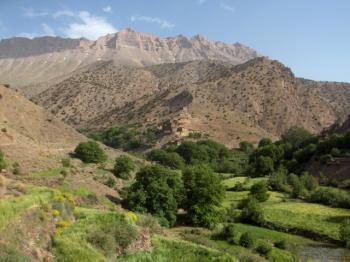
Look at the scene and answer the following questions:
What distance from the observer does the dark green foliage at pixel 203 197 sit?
52.1m

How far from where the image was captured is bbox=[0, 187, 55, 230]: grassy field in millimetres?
19895

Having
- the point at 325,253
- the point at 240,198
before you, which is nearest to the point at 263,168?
the point at 240,198

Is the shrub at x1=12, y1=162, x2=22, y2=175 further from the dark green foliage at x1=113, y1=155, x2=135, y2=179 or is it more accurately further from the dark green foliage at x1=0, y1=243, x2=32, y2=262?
the dark green foliage at x1=0, y1=243, x2=32, y2=262

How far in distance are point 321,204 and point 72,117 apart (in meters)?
119

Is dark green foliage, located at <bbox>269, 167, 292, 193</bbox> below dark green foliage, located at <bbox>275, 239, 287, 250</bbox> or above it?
above

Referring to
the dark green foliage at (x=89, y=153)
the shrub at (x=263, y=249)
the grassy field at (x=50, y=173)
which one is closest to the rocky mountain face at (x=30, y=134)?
the grassy field at (x=50, y=173)

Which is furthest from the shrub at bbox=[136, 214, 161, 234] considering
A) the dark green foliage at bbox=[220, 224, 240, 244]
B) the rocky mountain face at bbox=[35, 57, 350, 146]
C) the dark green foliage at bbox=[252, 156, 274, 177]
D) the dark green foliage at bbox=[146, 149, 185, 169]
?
the rocky mountain face at bbox=[35, 57, 350, 146]

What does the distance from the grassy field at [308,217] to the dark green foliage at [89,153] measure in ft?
75.6

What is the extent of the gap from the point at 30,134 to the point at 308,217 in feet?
129

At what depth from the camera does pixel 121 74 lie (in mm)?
197625

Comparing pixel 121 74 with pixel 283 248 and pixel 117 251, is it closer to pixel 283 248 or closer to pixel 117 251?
pixel 283 248

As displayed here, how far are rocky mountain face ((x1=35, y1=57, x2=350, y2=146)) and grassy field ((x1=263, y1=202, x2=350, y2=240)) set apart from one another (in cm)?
7426

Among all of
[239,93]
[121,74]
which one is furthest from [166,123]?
[121,74]

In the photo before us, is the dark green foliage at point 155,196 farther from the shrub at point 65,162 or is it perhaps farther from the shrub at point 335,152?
the shrub at point 335,152
